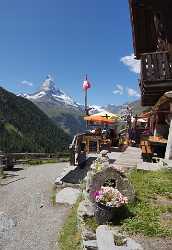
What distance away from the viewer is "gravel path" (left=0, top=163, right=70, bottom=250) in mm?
12217

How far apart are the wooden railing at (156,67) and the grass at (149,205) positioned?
4.27m

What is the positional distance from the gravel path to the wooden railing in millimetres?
6754

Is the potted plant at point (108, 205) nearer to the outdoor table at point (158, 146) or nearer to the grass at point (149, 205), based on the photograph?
the grass at point (149, 205)

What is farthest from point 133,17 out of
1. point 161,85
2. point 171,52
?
point 161,85

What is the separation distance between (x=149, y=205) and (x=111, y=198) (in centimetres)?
114

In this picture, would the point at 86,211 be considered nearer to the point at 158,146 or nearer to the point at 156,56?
the point at 156,56

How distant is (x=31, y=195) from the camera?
1870 centimetres

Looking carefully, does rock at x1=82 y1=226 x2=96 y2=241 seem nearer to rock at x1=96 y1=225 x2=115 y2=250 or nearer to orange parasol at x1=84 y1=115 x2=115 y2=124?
rock at x1=96 y1=225 x2=115 y2=250

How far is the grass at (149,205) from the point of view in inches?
318

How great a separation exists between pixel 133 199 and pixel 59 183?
33.0ft

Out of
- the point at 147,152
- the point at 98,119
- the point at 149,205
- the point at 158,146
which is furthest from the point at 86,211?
the point at 98,119

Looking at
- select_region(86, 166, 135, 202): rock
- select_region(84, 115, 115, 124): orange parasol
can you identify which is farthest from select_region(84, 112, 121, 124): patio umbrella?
→ select_region(86, 166, 135, 202): rock

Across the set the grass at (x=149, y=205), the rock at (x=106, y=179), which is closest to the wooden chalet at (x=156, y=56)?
the grass at (x=149, y=205)

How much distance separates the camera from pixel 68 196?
1709cm
